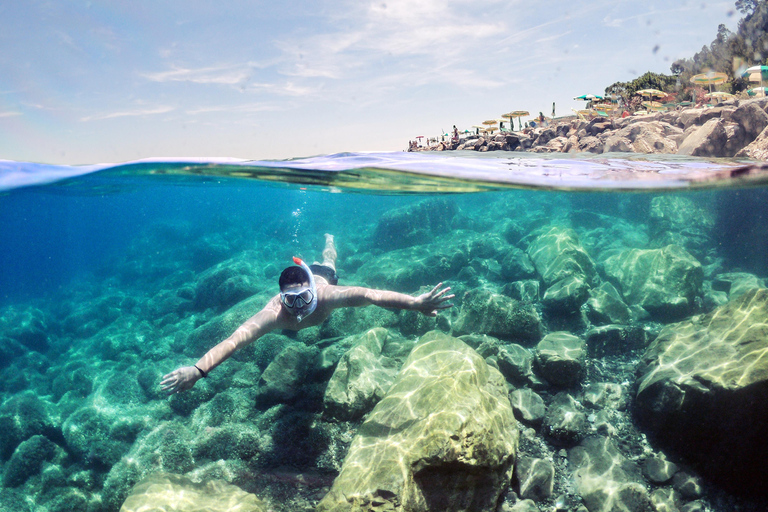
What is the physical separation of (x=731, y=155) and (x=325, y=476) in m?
11.8

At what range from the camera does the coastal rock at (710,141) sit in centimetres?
823

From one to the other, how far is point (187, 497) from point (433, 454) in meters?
3.46

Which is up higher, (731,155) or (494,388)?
(731,155)

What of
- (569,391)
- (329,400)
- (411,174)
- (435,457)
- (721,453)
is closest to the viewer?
(435,457)

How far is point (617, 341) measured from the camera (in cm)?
740

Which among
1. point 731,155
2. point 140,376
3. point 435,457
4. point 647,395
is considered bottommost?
point 140,376

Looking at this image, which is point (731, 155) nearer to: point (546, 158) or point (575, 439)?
point (546, 158)

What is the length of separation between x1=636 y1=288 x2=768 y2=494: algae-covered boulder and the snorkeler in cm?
384

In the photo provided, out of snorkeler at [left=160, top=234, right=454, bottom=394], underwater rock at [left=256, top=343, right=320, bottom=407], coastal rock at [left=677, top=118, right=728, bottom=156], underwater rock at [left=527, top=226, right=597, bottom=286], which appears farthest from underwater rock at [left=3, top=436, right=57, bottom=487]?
coastal rock at [left=677, top=118, right=728, bottom=156]

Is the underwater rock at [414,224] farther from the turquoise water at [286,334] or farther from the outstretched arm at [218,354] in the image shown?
the outstretched arm at [218,354]

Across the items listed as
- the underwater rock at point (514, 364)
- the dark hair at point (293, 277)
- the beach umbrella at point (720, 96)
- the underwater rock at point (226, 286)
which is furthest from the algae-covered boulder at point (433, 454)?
the beach umbrella at point (720, 96)

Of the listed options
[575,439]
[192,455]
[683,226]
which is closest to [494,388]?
[575,439]

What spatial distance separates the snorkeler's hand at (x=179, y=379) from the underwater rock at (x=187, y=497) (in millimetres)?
1440

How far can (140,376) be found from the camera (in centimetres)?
937
